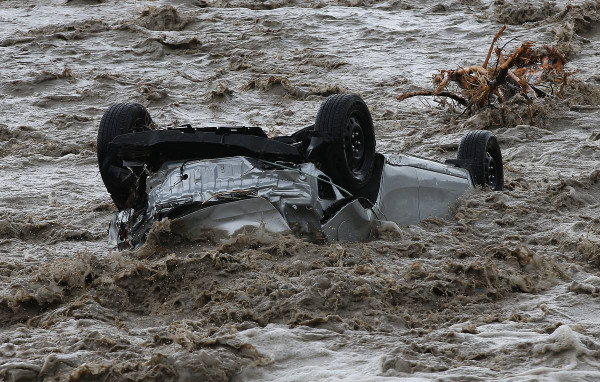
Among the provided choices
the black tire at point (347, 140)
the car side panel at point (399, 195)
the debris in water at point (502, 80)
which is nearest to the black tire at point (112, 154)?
the black tire at point (347, 140)

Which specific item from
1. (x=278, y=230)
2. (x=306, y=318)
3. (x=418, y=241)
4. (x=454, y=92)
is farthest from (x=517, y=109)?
(x=306, y=318)

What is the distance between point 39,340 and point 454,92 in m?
9.09

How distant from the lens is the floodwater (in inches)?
216

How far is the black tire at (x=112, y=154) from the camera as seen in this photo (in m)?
7.50

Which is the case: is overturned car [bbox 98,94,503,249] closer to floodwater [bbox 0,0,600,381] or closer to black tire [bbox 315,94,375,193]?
black tire [bbox 315,94,375,193]

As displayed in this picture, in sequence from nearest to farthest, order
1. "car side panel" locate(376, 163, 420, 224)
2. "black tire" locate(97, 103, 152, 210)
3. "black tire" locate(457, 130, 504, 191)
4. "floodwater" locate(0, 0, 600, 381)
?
"floodwater" locate(0, 0, 600, 381)
"black tire" locate(97, 103, 152, 210)
"car side panel" locate(376, 163, 420, 224)
"black tire" locate(457, 130, 504, 191)

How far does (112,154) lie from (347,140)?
5.50 feet

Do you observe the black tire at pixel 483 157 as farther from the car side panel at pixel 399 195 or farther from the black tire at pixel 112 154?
the black tire at pixel 112 154

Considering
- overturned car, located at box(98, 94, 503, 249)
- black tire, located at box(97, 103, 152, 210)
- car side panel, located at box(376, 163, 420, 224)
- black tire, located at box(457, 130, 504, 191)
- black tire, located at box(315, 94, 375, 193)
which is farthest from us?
black tire, located at box(457, 130, 504, 191)

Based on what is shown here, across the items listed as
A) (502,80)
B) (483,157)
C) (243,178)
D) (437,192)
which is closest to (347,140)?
(243,178)

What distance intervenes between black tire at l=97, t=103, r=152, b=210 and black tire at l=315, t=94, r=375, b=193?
1405mm

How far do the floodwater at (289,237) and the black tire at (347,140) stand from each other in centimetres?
50

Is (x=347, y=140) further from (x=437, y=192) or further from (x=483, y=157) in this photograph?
(x=483, y=157)

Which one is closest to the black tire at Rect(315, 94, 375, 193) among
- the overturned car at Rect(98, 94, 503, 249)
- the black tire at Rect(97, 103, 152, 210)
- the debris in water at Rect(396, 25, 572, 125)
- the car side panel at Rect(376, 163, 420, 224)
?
the overturned car at Rect(98, 94, 503, 249)
